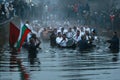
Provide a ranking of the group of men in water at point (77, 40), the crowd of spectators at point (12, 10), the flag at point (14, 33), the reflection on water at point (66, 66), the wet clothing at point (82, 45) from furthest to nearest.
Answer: the crowd of spectators at point (12, 10) < the group of men in water at point (77, 40) < the wet clothing at point (82, 45) < the flag at point (14, 33) < the reflection on water at point (66, 66)

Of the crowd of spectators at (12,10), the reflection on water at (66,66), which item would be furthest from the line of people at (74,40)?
the crowd of spectators at (12,10)

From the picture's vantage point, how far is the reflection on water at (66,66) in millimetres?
15388

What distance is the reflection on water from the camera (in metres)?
15.4

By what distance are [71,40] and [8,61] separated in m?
8.41

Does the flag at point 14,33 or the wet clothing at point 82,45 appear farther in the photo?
the wet clothing at point 82,45

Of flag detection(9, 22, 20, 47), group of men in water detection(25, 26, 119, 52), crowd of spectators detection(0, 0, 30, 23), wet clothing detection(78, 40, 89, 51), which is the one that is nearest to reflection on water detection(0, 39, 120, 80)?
flag detection(9, 22, 20, 47)

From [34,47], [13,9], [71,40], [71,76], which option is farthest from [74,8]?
[71,76]

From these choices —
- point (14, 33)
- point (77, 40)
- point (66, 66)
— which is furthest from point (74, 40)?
point (66, 66)

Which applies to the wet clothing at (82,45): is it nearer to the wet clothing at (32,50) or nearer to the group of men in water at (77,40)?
the group of men in water at (77,40)

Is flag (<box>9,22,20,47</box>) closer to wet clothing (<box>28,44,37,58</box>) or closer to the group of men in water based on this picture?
wet clothing (<box>28,44,37,58</box>)

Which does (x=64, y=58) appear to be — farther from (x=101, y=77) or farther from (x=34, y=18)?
(x=34, y=18)

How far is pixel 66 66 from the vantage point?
1791 centimetres

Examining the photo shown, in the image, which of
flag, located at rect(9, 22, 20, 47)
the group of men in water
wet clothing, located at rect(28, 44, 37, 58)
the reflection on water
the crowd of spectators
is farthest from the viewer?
the crowd of spectators

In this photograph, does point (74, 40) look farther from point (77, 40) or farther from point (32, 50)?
point (32, 50)
